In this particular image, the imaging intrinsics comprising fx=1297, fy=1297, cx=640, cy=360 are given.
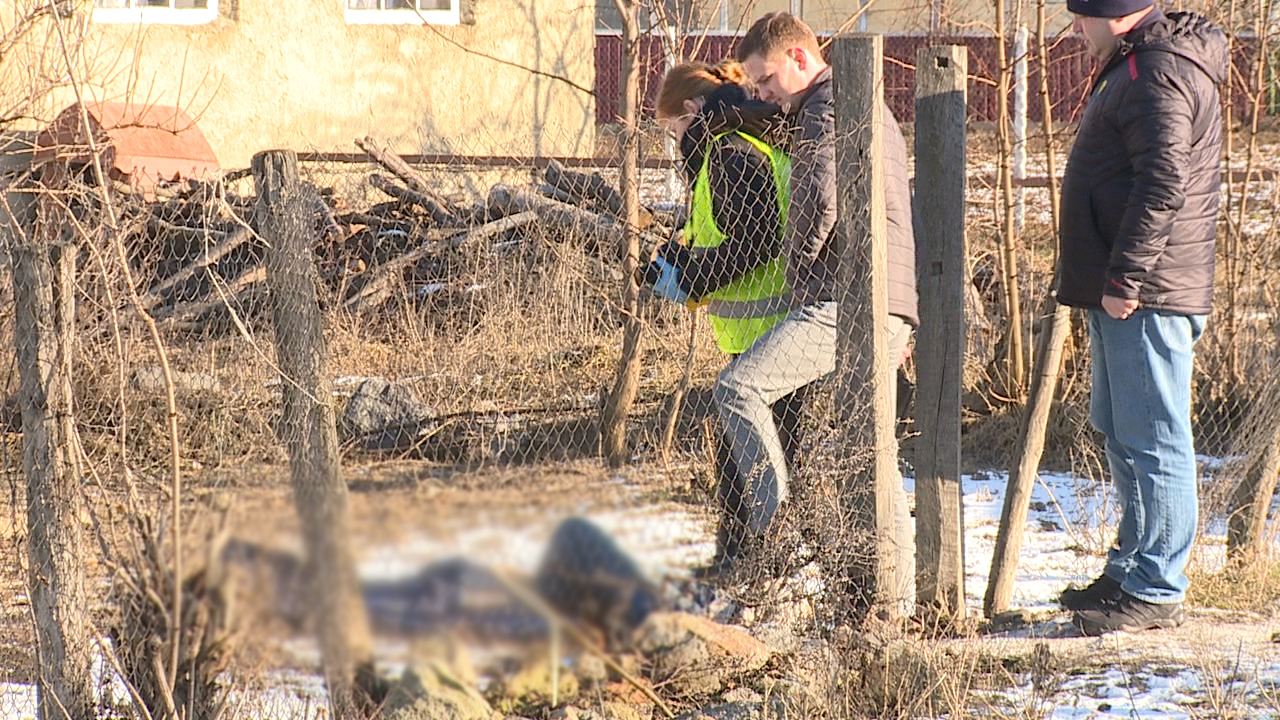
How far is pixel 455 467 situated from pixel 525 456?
0.72m

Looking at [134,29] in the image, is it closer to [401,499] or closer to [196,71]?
[196,71]

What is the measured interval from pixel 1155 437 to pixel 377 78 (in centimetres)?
955

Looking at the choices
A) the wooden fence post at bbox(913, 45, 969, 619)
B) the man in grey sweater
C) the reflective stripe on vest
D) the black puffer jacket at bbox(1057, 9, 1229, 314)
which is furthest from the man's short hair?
the black puffer jacket at bbox(1057, 9, 1229, 314)

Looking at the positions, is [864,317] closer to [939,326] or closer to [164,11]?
[939,326]

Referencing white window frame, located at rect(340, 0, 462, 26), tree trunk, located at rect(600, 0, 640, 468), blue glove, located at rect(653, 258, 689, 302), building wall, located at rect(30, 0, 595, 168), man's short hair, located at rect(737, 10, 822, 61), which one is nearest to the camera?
man's short hair, located at rect(737, 10, 822, 61)

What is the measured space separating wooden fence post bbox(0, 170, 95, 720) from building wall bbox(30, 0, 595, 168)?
7968 millimetres

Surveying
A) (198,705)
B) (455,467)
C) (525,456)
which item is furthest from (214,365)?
(198,705)

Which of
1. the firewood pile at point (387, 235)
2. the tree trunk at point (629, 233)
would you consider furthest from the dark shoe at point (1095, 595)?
the firewood pile at point (387, 235)

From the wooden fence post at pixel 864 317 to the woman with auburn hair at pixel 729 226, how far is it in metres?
0.21

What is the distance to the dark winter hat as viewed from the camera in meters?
3.90

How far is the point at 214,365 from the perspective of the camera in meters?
5.62

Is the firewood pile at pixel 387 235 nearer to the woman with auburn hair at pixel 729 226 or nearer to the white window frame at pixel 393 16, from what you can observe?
the woman with auburn hair at pixel 729 226

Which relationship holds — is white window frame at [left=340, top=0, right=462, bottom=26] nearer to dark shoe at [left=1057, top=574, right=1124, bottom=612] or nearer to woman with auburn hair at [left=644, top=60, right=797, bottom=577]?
woman with auburn hair at [left=644, top=60, right=797, bottom=577]

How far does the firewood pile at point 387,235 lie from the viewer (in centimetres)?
656
